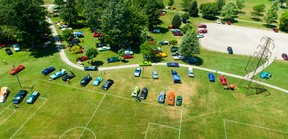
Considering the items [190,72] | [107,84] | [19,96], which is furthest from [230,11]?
[19,96]

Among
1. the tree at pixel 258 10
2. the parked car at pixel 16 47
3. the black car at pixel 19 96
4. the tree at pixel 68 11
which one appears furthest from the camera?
the tree at pixel 258 10

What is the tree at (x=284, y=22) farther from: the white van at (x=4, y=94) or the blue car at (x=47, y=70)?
the white van at (x=4, y=94)

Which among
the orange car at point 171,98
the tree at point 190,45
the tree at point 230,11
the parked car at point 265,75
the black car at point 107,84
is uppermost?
the tree at point 230,11

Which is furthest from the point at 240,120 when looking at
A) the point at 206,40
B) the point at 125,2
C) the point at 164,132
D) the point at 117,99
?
the point at 125,2

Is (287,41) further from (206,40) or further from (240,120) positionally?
(240,120)

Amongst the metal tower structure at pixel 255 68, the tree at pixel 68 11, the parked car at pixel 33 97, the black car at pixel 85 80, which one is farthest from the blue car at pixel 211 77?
the tree at pixel 68 11

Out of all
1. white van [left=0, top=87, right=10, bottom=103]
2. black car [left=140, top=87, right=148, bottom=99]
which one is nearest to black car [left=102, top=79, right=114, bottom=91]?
black car [left=140, top=87, right=148, bottom=99]
